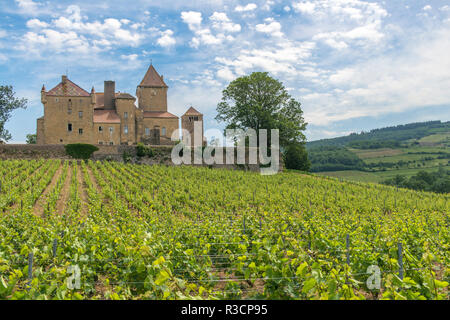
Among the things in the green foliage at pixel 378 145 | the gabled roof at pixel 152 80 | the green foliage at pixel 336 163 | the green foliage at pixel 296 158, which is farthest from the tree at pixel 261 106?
the green foliage at pixel 378 145

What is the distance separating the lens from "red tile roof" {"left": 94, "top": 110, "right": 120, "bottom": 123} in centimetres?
3869

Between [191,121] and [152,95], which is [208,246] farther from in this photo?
[152,95]

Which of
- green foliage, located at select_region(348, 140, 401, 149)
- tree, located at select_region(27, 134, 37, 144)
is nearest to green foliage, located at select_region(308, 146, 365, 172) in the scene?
green foliage, located at select_region(348, 140, 401, 149)

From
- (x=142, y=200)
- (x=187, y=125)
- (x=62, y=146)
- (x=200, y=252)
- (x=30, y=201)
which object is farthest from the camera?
(x=187, y=125)

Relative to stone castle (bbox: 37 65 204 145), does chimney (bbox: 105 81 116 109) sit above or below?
above

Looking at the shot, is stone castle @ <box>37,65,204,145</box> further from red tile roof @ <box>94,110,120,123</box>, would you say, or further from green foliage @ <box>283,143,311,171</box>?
green foliage @ <box>283,143,311,171</box>

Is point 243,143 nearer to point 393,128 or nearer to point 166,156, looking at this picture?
point 166,156

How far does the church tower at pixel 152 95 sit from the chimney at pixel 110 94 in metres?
3.41

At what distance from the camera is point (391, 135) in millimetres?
122438

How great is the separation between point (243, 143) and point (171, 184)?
629 inches

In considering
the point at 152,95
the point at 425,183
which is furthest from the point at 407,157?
the point at 152,95
